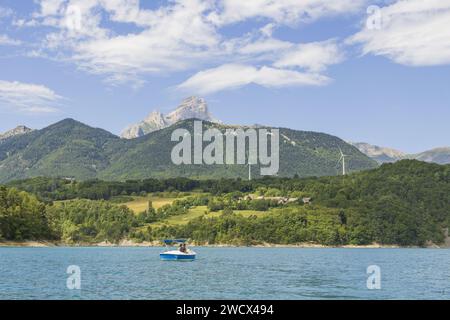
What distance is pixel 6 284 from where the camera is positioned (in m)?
85.1

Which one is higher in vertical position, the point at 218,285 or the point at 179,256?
the point at 218,285

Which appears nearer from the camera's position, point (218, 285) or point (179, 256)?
point (218, 285)

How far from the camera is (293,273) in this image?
114438 mm

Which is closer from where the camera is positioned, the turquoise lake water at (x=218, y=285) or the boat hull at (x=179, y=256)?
the turquoise lake water at (x=218, y=285)

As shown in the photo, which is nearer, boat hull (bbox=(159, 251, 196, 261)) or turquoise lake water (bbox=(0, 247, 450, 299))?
turquoise lake water (bbox=(0, 247, 450, 299))

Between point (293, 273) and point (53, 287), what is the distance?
49172mm
